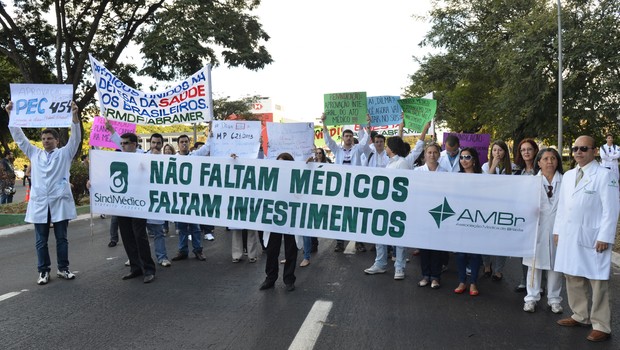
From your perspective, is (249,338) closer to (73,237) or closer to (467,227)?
(467,227)

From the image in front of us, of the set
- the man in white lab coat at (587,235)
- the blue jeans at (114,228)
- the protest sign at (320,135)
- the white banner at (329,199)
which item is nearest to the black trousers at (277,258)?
the white banner at (329,199)

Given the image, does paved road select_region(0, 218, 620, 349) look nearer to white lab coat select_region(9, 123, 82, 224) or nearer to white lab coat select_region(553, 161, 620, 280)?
white lab coat select_region(553, 161, 620, 280)

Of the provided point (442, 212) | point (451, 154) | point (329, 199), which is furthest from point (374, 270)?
point (451, 154)

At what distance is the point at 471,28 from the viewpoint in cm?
3003

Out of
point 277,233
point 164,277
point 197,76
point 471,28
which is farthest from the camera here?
point 471,28

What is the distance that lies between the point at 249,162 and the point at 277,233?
38.9 inches

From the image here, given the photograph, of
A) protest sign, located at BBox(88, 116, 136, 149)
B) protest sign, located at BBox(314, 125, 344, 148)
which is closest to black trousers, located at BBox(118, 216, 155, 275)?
protest sign, located at BBox(88, 116, 136, 149)

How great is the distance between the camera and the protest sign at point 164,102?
7938 mm

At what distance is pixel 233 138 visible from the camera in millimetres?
8414

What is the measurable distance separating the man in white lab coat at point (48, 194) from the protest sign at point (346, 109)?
435 cm

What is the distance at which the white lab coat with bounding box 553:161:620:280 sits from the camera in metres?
4.67

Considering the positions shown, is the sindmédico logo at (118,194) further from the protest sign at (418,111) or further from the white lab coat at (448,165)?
the protest sign at (418,111)

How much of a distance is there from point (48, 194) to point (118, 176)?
873mm

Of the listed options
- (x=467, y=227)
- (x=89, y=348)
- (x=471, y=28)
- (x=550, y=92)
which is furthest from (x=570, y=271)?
(x=471, y=28)
